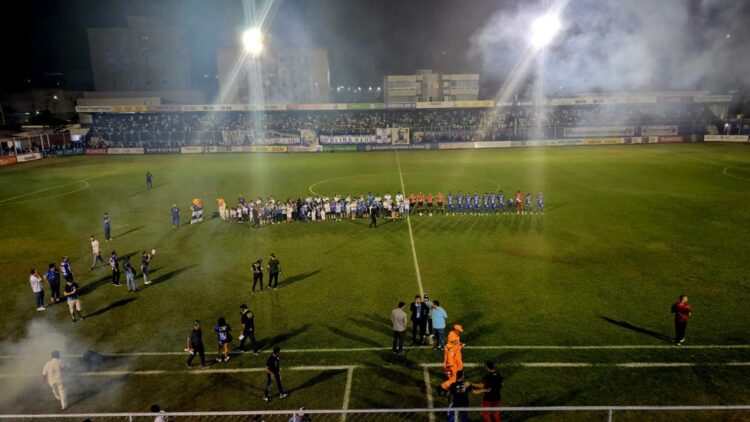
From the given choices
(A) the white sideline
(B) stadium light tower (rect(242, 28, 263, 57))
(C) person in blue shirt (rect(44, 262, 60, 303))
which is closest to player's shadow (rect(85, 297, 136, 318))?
(C) person in blue shirt (rect(44, 262, 60, 303))

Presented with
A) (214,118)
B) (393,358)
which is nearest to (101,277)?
(393,358)

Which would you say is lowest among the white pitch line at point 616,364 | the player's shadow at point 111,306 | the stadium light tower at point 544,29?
the white pitch line at point 616,364

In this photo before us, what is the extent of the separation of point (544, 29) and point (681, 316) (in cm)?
3127

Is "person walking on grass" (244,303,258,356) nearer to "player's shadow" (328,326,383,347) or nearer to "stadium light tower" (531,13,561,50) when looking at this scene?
"player's shadow" (328,326,383,347)

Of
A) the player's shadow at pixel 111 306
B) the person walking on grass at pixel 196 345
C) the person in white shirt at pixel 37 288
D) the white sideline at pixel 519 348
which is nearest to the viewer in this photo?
the person walking on grass at pixel 196 345

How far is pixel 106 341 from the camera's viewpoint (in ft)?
46.4

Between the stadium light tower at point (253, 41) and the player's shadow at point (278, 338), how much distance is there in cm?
8202

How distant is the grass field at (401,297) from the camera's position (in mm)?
11414

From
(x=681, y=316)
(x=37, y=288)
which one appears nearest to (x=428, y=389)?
(x=681, y=316)

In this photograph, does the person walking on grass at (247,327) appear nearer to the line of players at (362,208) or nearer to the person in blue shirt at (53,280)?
the person in blue shirt at (53,280)

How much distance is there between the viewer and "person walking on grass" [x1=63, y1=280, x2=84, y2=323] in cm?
1515

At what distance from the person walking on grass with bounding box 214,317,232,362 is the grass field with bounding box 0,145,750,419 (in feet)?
1.50

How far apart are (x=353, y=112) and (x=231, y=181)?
38689mm

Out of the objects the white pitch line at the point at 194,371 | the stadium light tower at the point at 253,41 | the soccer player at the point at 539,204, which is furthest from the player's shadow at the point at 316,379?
the stadium light tower at the point at 253,41
